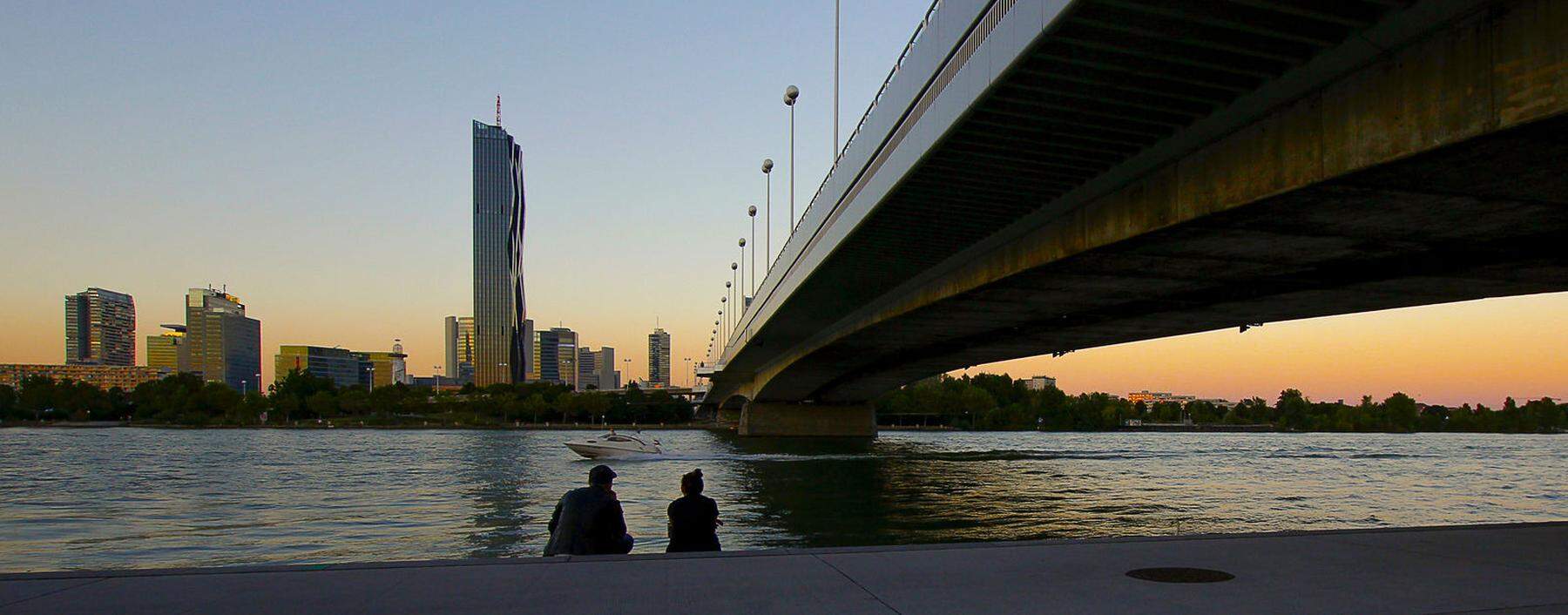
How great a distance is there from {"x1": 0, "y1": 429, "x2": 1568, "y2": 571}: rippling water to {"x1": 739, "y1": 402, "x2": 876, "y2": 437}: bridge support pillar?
2738 centimetres

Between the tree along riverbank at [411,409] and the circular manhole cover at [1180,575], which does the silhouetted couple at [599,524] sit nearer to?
the circular manhole cover at [1180,575]

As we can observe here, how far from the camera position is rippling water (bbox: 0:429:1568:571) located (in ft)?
74.5

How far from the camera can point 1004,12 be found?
13719 mm

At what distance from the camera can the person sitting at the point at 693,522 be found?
→ 1106 cm

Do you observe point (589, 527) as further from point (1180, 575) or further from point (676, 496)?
point (676, 496)

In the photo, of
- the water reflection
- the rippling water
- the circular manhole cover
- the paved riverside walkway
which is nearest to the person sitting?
the paved riverside walkway

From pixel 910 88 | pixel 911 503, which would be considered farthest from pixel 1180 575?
pixel 911 503

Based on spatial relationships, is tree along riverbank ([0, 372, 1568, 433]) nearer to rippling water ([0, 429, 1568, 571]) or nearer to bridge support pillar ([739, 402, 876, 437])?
bridge support pillar ([739, 402, 876, 437])

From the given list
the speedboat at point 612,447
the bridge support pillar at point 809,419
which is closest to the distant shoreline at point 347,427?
the bridge support pillar at point 809,419

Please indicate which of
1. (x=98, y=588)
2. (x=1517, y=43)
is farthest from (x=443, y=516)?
(x=1517, y=43)

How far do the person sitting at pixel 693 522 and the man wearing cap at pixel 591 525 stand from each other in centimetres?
59

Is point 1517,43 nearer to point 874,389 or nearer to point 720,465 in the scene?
point 720,465

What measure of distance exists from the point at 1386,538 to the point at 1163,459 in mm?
60965

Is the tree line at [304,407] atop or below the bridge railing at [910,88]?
below
